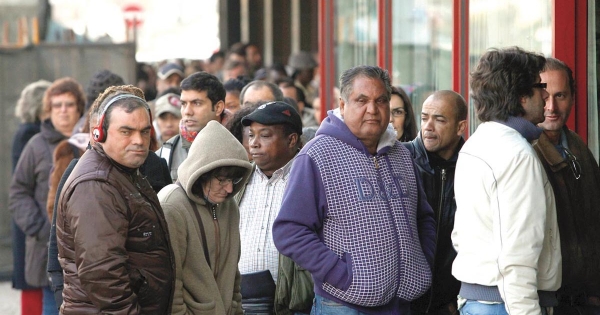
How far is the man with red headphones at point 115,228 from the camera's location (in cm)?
429

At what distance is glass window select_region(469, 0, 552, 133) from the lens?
21.0 feet

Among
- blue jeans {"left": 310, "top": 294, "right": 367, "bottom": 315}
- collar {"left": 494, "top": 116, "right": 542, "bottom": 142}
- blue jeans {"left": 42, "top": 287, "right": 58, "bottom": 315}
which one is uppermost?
collar {"left": 494, "top": 116, "right": 542, "bottom": 142}

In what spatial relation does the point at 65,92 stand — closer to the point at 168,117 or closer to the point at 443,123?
the point at 168,117

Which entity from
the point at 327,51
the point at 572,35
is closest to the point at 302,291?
the point at 572,35

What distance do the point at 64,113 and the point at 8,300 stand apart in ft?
10.7

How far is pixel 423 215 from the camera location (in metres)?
5.34

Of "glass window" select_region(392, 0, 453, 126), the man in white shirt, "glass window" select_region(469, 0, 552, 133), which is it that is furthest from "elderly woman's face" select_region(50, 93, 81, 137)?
the man in white shirt

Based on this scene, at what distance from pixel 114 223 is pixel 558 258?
1.85m

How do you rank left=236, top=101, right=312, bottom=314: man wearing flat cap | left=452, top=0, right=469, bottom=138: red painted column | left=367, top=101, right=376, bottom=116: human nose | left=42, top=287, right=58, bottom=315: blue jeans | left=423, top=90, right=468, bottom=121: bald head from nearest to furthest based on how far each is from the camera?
1. left=367, top=101, right=376, bottom=116: human nose
2. left=236, top=101, right=312, bottom=314: man wearing flat cap
3. left=423, top=90, right=468, bottom=121: bald head
4. left=452, top=0, right=469, bottom=138: red painted column
5. left=42, top=287, right=58, bottom=315: blue jeans

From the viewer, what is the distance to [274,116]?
580 centimetres

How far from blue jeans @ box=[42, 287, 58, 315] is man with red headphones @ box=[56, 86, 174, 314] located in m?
3.48

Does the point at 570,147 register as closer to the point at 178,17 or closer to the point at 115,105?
the point at 115,105

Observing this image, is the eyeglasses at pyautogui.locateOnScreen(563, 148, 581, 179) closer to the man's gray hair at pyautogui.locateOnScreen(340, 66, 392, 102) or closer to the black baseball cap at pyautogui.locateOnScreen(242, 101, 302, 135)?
the man's gray hair at pyautogui.locateOnScreen(340, 66, 392, 102)

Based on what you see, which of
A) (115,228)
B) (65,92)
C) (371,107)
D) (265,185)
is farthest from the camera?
(65,92)
